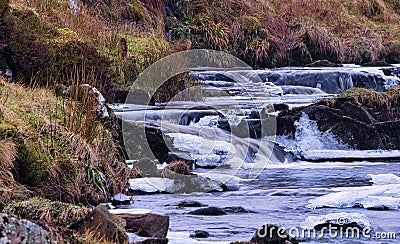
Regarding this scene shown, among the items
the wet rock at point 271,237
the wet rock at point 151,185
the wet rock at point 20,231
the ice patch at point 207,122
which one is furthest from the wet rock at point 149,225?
the ice patch at point 207,122

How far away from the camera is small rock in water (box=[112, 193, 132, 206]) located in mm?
7407

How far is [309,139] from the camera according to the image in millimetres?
12875

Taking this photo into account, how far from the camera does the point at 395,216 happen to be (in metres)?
7.05

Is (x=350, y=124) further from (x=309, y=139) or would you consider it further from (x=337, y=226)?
(x=337, y=226)

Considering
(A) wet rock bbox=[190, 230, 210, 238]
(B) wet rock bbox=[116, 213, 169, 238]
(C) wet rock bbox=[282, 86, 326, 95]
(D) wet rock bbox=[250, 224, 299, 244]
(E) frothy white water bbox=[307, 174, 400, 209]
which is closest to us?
(D) wet rock bbox=[250, 224, 299, 244]

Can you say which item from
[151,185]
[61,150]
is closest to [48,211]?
[61,150]

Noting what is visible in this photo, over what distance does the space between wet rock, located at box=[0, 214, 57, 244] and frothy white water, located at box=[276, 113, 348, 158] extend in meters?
9.13

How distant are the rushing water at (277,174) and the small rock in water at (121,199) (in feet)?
0.42

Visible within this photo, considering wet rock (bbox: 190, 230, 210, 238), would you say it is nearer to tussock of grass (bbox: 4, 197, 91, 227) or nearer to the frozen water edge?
tussock of grass (bbox: 4, 197, 91, 227)

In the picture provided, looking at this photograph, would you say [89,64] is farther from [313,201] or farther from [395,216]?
[395,216]

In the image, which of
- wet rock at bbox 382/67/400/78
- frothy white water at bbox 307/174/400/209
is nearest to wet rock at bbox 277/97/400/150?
frothy white water at bbox 307/174/400/209

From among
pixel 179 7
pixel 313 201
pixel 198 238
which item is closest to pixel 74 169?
pixel 198 238

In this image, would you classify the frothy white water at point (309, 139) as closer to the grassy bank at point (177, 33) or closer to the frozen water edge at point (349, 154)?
the frozen water edge at point (349, 154)

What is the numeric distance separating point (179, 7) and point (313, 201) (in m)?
14.8
